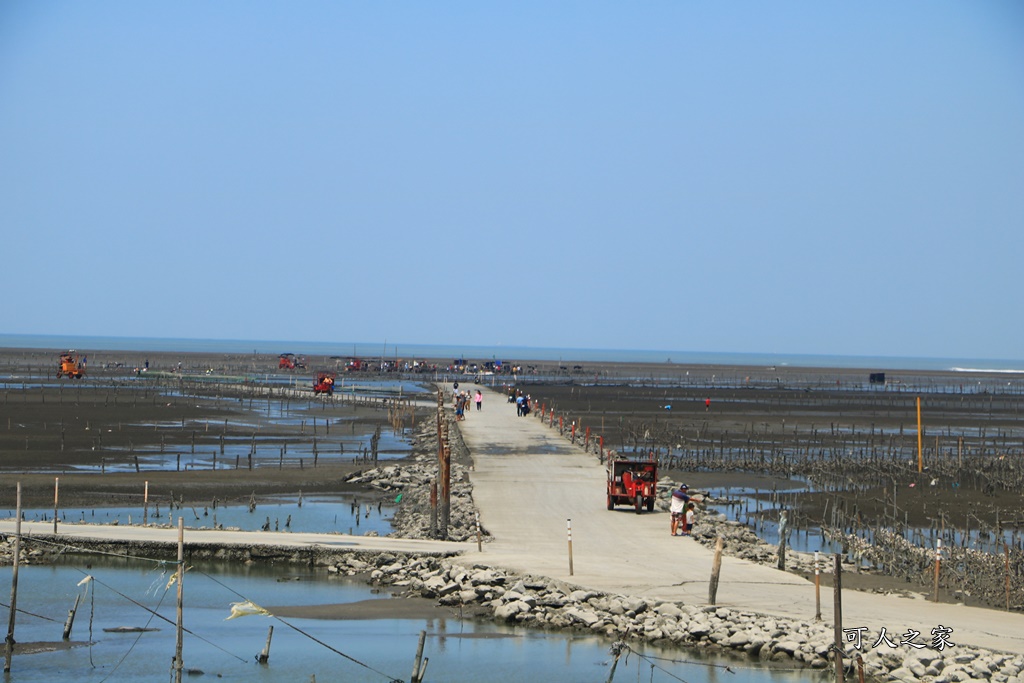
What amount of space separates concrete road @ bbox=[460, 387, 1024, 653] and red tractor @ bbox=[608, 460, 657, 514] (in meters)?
0.42

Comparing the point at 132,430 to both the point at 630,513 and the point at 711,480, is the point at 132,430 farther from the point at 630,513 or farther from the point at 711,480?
the point at 630,513

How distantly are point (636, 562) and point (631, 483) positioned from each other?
818cm

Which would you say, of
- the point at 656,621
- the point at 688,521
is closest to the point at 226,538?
the point at 688,521

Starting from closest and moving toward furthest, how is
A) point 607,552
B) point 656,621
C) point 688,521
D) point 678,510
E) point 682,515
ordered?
point 656,621, point 607,552, point 678,510, point 688,521, point 682,515

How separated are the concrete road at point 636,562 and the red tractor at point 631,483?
420mm

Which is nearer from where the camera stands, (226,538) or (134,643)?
(134,643)

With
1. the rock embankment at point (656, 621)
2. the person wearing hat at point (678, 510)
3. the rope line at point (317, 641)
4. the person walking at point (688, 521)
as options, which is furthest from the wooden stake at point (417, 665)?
the person walking at point (688, 521)

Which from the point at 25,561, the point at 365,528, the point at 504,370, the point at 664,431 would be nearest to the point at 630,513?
the point at 365,528

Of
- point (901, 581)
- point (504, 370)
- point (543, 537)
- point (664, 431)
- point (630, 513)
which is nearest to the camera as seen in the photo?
point (901, 581)

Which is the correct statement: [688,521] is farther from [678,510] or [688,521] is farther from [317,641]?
[317,641]

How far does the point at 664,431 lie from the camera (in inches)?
2997

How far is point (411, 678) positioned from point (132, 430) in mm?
50395

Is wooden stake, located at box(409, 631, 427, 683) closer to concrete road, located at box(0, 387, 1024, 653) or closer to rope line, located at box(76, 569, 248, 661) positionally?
rope line, located at box(76, 569, 248, 661)

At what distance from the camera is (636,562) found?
99.5 ft
